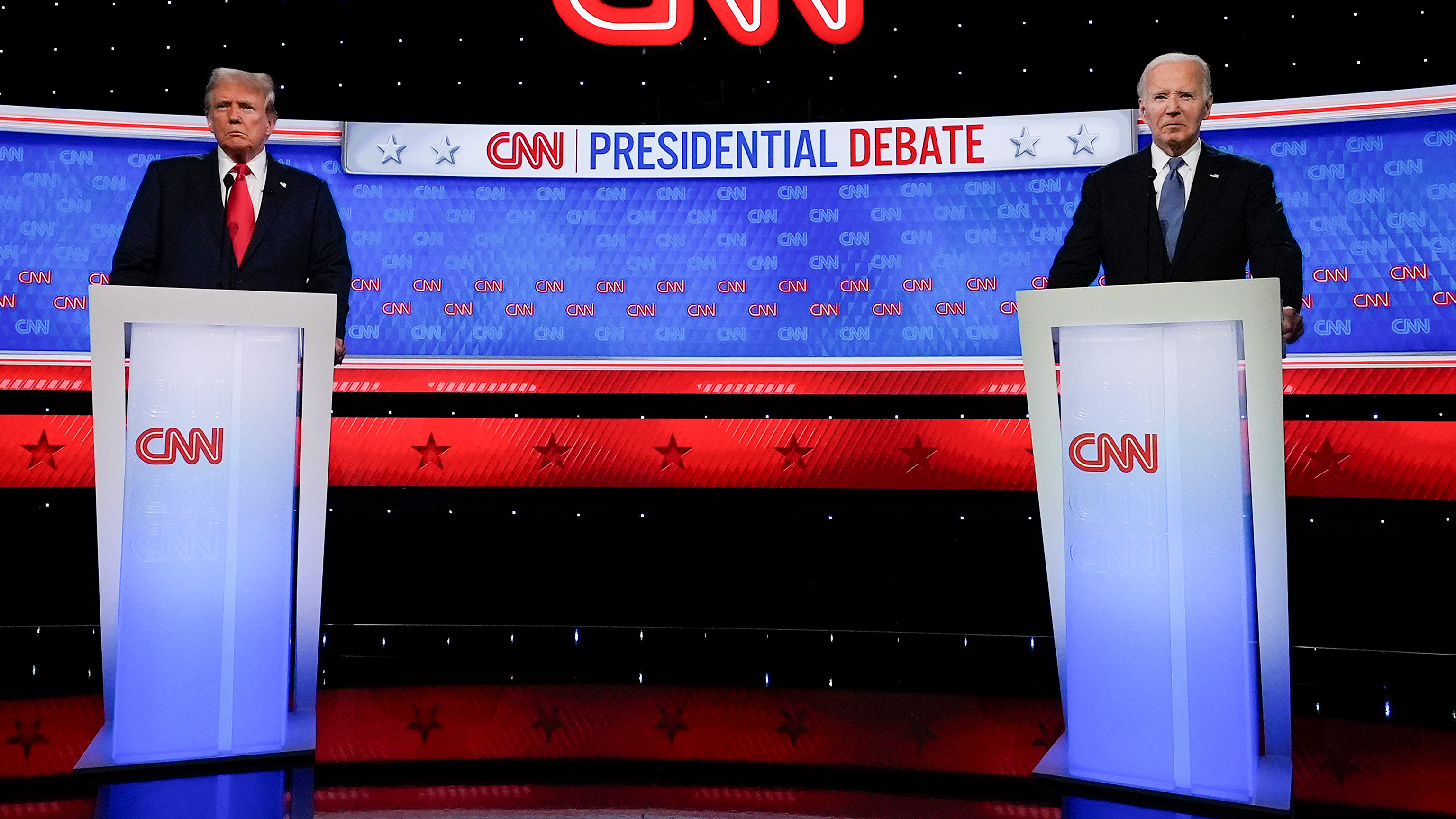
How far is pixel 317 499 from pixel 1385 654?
376 centimetres

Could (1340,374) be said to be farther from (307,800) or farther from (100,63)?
(100,63)

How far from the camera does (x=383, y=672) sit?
351 centimetres

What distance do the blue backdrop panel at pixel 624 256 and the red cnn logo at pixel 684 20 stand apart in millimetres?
574

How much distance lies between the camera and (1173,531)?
2189 millimetres

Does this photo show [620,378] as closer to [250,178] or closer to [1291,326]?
[250,178]

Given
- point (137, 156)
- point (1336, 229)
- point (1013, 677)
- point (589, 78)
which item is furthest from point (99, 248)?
point (1336, 229)

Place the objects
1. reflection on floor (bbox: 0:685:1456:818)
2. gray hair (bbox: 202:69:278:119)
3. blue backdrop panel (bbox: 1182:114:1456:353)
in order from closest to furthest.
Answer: reflection on floor (bbox: 0:685:1456:818) < gray hair (bbox: 202:69:278:119) < blue backdrop panel (bbox: 1182:114:1456:353)

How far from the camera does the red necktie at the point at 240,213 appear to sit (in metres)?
2.62

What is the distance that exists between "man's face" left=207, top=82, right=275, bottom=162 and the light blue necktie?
2.13m

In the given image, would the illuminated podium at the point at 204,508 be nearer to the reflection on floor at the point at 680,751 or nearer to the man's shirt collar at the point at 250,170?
the reflection on floor at the point at 680,751

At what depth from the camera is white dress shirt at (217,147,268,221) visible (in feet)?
8.59

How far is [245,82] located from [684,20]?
2084 millimetres

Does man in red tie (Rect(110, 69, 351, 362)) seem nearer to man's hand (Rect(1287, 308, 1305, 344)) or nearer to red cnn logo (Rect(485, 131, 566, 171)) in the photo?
red cnn logo (Rect(485, 131, 566, 171))

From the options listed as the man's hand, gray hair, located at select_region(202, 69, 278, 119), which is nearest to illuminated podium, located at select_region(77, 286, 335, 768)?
gray hair, located at select_region(202, 69, 278, 119)
